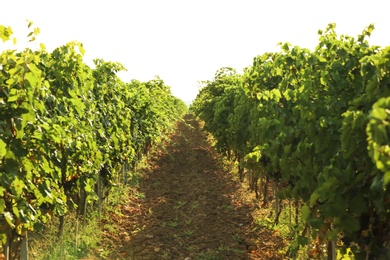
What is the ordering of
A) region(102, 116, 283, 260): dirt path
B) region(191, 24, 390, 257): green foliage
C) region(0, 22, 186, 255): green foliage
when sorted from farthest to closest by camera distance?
region(102, 116, 283, 260): dirt path
region(0, 22, 186, 255): green foliage
region(191, 24, 390, 257): green foliage

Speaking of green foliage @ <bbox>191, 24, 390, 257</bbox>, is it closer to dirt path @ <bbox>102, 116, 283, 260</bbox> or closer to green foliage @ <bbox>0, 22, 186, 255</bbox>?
dirt path @ <bbox>102, 116, 283, 260</bbox>

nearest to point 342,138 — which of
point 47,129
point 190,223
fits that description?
point 47,129

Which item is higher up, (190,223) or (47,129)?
(47,129)

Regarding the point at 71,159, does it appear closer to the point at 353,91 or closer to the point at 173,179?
the point at 353,91

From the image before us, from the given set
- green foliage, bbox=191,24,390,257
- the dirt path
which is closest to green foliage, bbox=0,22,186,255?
the dirt path

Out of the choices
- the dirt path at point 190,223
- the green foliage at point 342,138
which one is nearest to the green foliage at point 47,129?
the dirt path at point 190,223

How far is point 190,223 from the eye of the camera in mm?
9328

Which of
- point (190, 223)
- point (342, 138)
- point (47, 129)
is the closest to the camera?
point (342, 138)

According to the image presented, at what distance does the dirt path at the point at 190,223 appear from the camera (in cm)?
761

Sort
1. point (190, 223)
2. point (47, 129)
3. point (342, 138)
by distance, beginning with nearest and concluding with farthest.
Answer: point (342, 138) → point (47, 129) → point (190, 223)

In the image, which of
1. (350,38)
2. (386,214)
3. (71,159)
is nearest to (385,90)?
(386,214)

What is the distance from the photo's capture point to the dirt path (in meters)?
7.61

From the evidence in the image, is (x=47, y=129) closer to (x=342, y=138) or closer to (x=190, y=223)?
(x=342, y=138)

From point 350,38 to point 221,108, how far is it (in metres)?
9.26
